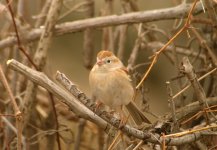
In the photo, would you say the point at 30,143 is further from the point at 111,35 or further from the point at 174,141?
the point at 174,141

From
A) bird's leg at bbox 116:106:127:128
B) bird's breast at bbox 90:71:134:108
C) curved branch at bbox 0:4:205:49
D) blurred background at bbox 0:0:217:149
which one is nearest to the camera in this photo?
bird's leg at bbox 116:106:127:128

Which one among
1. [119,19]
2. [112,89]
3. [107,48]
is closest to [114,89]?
[112,89]

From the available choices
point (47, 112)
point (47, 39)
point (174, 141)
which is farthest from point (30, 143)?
point (174, 141)

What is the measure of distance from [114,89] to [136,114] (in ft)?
0.77

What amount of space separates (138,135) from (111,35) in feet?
6.75

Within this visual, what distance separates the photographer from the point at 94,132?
5230mm

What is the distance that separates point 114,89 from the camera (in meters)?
3.70

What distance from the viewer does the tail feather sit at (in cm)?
373

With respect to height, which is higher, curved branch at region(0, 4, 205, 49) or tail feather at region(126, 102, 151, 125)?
curved branch at region(0, 4, 205, 49)

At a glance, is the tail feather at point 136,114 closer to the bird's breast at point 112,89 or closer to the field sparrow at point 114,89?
the field sparrow at point 114,89

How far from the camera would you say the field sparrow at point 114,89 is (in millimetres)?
3680

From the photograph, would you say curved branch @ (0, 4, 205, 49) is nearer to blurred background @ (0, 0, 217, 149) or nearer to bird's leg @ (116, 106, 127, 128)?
blurred background @ (0, 0, 217, 149)

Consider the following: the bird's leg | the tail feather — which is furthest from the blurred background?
the bird's leg

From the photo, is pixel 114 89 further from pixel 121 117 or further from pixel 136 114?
pixel 121 117
